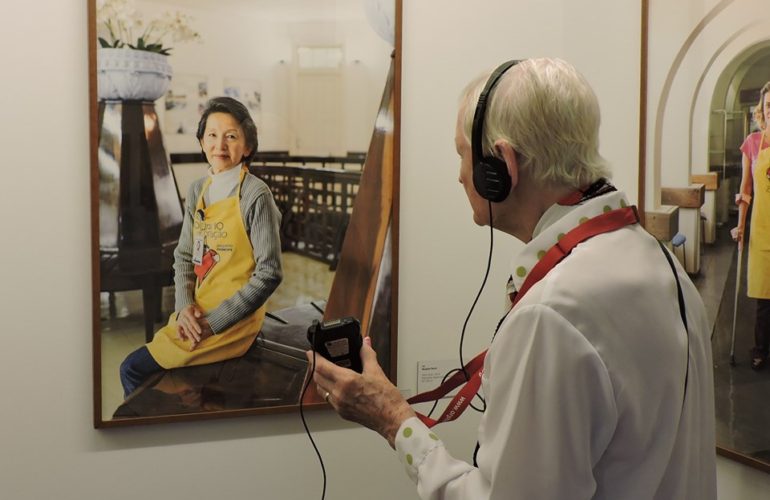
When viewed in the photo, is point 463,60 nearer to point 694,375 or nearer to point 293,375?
point 293,375

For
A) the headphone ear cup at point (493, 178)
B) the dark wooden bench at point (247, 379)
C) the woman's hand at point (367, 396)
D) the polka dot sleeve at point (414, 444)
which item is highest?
the headphone ear cup at point (493, 178)

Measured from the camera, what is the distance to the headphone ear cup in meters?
1.08

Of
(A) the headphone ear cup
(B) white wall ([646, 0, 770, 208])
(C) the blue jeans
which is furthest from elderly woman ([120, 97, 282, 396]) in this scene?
(B) white wall ([646, 0, 770, 208])

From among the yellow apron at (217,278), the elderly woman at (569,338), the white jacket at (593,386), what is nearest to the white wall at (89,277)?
the yellow apron at (217,278)

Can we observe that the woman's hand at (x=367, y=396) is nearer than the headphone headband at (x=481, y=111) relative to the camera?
No

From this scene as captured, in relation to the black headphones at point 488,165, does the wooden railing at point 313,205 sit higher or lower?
lower

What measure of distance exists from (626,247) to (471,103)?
31 centimetres

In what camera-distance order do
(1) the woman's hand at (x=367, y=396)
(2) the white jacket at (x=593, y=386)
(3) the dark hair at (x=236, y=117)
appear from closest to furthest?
(2) the white jacket at (x=593, y=386) → (1) the woman's hand at (x=367, y=396) → (3) the dark hair at (x=236, y=117)

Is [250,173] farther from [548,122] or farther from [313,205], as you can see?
[548,122]

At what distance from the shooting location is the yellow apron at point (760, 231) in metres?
1.64

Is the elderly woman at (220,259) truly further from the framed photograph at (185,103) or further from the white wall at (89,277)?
the white wall at (89,277)

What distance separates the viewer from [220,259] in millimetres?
1783

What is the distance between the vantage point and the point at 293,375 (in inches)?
72.9

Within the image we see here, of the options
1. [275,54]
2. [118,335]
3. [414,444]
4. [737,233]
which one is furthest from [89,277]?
[737,233]
